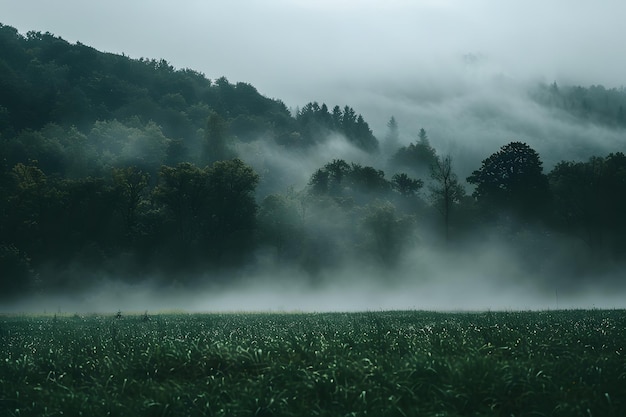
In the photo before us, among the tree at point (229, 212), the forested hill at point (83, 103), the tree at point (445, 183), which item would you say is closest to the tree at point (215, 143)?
the forested hill at point (83, 103)

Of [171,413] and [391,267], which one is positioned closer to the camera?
[171,413]

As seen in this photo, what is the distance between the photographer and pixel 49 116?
154 meters

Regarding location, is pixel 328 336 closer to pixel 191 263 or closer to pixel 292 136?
pixel 191 263

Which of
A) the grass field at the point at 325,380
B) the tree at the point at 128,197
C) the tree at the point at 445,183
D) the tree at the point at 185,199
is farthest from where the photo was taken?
the tree at the point at 128,197

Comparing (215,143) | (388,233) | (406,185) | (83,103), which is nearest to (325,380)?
(388,233)

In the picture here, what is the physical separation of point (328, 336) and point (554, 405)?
7559 mm

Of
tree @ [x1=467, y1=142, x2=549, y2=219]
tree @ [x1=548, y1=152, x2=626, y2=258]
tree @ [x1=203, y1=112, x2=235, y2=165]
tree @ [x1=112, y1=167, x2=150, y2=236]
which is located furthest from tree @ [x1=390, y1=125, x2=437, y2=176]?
tree @ [x1=112, y1=167, x2=150, y2=236]

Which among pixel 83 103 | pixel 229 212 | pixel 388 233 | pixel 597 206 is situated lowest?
pixel 388 233

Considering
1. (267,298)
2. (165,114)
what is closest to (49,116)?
(165,114)

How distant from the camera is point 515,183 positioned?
87125mm

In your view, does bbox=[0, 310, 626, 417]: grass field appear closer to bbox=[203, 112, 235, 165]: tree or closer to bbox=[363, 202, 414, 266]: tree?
bbox=[363, 202, 414, 266]: tree

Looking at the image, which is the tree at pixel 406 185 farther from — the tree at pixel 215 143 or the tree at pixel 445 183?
the tree at pixel 215 143

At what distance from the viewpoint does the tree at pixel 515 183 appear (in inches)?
3378

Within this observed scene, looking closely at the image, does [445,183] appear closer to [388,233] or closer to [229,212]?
[388,233]
